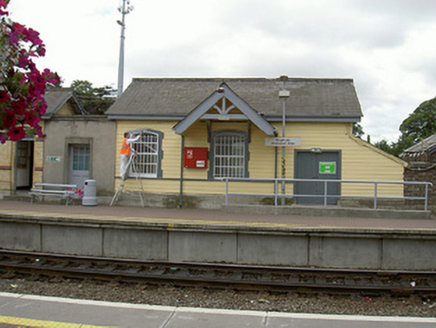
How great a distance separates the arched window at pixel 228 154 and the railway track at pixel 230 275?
6076mm

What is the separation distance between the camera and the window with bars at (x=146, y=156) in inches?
554

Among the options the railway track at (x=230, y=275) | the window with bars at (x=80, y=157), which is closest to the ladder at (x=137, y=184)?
the window with bars at (x=80, y=157)

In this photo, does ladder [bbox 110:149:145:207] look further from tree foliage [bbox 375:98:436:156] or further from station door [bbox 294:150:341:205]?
tree foliage [bbox 375:98:436:156]

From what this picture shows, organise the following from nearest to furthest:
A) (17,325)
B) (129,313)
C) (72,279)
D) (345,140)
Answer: (17,325) < (129,313) < (72,279) < (345,140)

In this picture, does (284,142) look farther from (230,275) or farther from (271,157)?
(230,275)

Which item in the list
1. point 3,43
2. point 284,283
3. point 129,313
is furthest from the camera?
point 284,283

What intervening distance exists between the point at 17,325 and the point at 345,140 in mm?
11113

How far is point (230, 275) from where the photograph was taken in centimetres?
752

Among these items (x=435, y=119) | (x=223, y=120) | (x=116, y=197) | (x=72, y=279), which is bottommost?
(x=72, y=279)

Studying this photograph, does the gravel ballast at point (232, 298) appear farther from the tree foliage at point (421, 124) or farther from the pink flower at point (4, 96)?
→ the tree foliage at point (421, 124)

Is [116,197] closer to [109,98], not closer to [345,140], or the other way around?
[345,140]

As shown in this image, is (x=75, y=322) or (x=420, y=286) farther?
(x=420, y=286)

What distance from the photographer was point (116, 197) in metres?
13.9

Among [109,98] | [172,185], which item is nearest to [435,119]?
[109,98]
